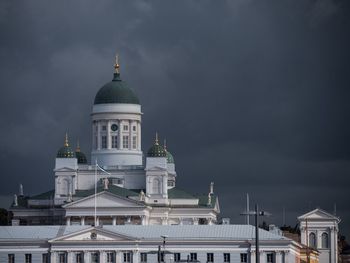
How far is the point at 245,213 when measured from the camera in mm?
178500

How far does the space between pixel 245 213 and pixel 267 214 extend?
5.50ft

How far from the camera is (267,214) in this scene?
584 feet
